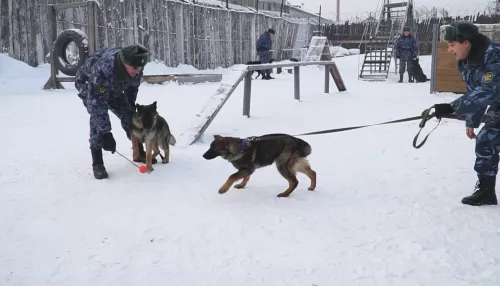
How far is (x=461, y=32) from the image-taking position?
3.20m

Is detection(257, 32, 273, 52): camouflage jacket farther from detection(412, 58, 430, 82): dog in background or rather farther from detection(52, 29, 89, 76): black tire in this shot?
detection(52, 29, 89, 76): black tire

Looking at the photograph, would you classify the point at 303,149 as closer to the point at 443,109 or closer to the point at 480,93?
the point at 443,109

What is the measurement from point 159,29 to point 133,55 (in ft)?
41.2

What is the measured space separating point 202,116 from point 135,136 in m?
1.60

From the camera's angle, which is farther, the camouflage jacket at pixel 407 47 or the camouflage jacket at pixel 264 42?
the camouflage jacket at pixel 264 42

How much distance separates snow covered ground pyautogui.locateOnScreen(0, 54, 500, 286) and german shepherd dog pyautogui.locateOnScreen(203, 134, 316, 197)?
0.68 ft

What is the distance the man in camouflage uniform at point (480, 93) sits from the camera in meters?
3.16

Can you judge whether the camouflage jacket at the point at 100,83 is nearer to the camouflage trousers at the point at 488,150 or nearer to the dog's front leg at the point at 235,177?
the dog's front leg at the point at 235,177

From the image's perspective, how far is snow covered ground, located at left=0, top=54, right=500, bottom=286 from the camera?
2559mm

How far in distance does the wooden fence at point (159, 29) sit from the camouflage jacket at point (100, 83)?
27.6ft

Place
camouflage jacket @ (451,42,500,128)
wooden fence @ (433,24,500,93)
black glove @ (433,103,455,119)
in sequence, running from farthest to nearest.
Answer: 1. wooden fence @ (433,24,500,93)
2. black glove @ (433,103,455,119)
3. camouflage jacket @ (451,42,500,128)

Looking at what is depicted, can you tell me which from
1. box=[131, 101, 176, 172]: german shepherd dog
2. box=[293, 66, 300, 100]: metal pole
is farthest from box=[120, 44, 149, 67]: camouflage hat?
box=[293, 66, 300, 100]: metal pole

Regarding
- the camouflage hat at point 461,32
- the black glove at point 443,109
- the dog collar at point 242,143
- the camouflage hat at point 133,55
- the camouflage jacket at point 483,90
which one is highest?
the camouflage hat at point 461,32

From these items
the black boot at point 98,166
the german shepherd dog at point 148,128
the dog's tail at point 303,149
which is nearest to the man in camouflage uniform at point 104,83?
the black boot at point 98,166
